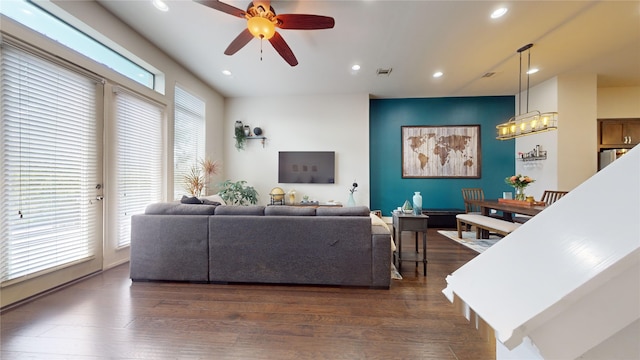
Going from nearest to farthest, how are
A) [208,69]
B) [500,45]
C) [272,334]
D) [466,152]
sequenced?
[272,334] < [500,45] < [208,69] < [466,152]

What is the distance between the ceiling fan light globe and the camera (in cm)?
230

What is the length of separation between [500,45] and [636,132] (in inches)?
156

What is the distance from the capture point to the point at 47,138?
2.17 metres

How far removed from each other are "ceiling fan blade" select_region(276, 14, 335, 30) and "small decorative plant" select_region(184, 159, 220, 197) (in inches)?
111

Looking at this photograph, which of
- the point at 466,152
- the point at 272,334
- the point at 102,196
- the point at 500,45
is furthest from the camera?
the point at 466,152

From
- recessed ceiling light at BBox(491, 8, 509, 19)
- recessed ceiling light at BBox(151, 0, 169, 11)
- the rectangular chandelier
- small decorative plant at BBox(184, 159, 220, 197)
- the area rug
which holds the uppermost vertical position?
recessed ceiling light at BBox(151, 0, 169, 11)

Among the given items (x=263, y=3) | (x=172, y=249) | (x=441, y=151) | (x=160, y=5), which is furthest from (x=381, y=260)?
(x=441, y=151)

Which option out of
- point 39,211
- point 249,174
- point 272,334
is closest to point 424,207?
point 249,174

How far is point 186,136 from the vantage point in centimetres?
415

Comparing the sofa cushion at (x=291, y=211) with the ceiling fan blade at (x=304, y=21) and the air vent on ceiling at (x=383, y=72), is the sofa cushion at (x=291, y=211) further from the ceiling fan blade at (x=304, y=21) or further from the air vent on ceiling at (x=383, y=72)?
the air vent on ceiling at (x=383, y=72)

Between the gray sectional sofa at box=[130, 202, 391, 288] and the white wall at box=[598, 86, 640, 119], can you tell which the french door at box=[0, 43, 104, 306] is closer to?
the gray sectional sofa at box=[130, 202, 391, 288]

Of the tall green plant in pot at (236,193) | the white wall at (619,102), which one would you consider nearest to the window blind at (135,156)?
the tall green plant in pot at (236,193)

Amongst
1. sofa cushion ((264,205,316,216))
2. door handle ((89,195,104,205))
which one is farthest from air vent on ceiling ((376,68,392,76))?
door handle ((89,195,104,205))

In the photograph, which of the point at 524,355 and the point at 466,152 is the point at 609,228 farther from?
the point at 466,152
